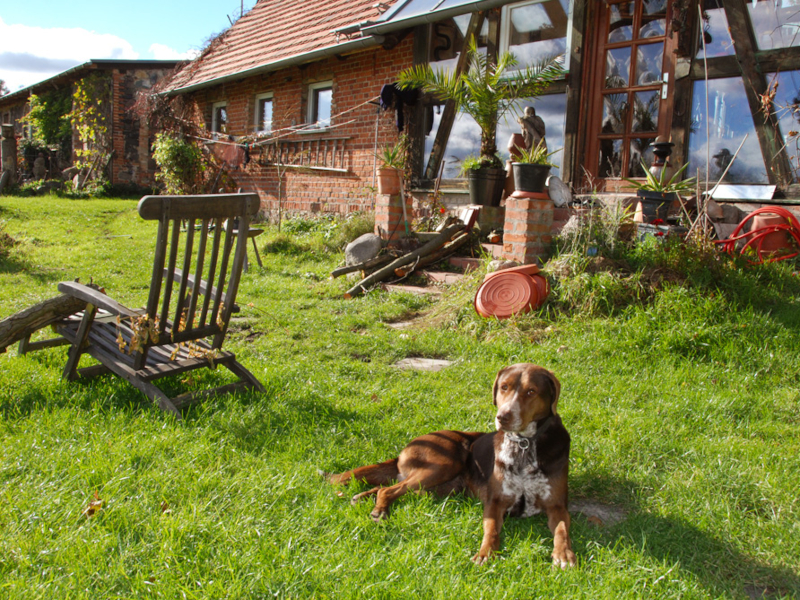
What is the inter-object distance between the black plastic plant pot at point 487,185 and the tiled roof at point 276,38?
10.7 feet

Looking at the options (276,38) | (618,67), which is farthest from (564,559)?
(276,38)

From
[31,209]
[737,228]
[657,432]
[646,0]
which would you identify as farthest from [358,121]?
[657,432]

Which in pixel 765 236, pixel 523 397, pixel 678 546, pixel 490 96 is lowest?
pixel 678 546

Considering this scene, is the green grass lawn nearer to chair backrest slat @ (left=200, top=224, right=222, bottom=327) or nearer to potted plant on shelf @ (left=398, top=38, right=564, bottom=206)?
chair backrest slat @ (left=200, top=224, right=222, bottom=327)

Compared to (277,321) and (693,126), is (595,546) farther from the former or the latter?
(693,126)

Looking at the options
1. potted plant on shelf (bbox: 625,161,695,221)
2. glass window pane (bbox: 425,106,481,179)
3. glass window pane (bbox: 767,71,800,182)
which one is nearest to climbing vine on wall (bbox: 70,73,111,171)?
glass window pane (bbox: 425,106,481,179)

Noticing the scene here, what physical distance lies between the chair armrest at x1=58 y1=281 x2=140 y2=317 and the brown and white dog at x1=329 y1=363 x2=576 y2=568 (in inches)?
57.1

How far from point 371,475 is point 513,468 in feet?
2.05

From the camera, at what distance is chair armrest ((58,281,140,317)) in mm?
3107

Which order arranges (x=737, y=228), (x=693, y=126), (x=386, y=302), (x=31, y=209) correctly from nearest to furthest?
(x=737, y=228) → (x=386, y=302) → (x=693, y=126) → (x=31, y=209)

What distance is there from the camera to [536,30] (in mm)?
8156

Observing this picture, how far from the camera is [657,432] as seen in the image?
3119 mm

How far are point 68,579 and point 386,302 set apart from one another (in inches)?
177

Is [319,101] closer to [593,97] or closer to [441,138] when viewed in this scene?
[441,138]
